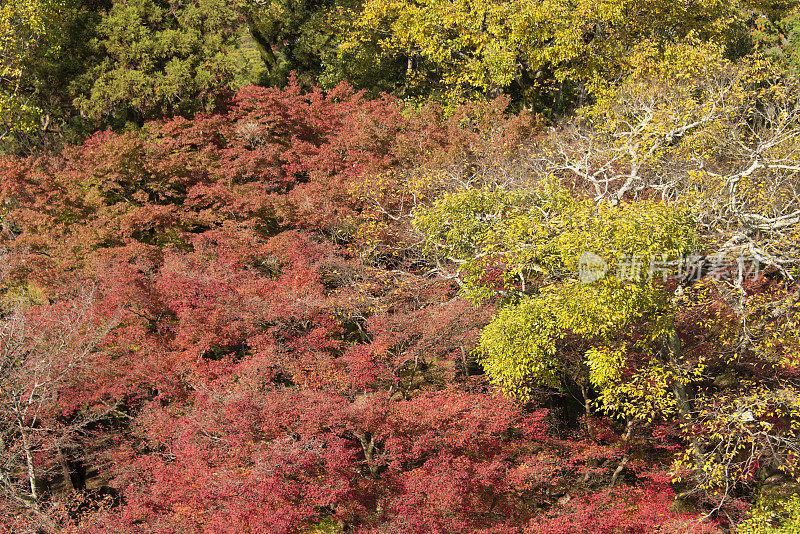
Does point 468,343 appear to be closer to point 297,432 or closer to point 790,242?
point 297,432

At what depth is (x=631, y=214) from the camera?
9.76 metres

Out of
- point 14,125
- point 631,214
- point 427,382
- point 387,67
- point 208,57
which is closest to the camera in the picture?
point 631,214

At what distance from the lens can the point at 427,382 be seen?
584 inches

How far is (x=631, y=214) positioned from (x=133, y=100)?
18.0 metres

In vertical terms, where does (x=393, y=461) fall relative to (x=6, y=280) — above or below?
below

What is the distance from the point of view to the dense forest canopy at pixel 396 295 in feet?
34.1

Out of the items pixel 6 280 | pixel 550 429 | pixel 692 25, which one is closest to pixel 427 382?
pixel 550 429

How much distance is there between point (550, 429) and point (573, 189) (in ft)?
21.0

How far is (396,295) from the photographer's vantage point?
557 inches

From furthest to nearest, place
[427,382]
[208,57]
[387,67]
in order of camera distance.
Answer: [387,67] < [208,57] < [427,382]

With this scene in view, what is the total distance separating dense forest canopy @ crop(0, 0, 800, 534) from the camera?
409 inches

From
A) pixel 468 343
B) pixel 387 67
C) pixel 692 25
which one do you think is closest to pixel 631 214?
pixel 468 343

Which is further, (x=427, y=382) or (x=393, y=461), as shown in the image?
(x=427, y=382)

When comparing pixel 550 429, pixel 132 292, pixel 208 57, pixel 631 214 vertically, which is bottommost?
pixel 550 429
